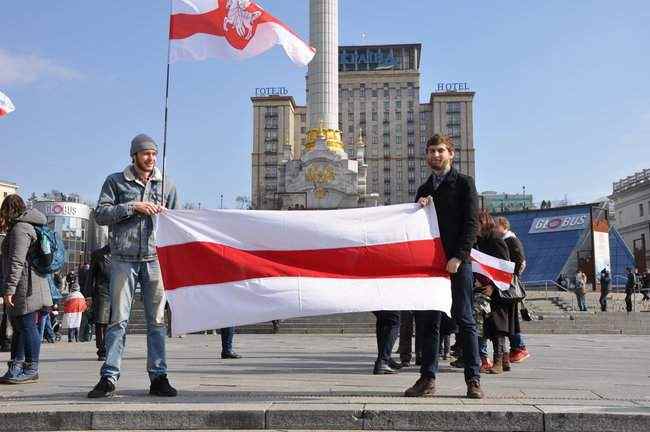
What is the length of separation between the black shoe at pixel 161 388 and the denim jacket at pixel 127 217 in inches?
39.7

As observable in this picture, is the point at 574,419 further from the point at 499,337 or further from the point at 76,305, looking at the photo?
the point at 76,305

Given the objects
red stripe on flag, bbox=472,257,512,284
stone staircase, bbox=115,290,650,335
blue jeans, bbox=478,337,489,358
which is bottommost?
stone staircase, bbox=115,290,650,335

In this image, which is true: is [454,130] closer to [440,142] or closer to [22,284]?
[440,142]

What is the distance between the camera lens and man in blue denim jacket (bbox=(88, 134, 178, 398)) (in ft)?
18.8

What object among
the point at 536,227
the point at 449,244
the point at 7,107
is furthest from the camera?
the point at 536,227

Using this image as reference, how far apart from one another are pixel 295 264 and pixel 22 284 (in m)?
2.81

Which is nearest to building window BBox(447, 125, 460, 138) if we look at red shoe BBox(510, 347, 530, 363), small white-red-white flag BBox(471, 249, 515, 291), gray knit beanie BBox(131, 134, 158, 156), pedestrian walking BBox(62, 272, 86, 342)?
pedestrian walking BBox(62, 272, 86, 342)

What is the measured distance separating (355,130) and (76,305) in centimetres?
11870

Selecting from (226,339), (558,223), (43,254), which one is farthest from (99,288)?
(558,223)

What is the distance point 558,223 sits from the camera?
146 ft

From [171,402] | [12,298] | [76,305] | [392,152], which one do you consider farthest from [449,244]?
[392,152]

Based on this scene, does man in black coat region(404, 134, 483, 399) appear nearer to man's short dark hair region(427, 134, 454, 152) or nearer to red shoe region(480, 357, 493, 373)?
man's short dark hair region(427, 134, 454, 152)

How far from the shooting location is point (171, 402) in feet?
17.2

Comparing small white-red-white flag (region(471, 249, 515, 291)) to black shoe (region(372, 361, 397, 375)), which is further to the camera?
small white-red-white flag (region(471, 249, 515, 291))
